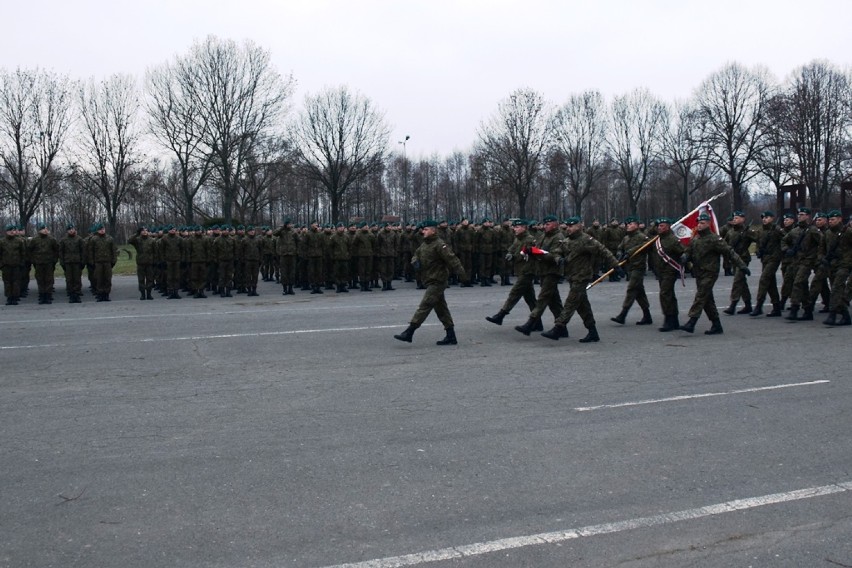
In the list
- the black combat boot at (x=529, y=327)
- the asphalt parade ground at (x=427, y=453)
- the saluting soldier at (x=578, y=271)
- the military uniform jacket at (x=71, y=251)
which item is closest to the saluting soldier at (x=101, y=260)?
the military uniform jacket at (x=71, y=251)

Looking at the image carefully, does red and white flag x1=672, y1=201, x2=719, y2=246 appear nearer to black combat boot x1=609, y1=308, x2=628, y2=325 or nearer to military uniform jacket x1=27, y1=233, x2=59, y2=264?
black combat boot x1=609, y1=308, x2=628, y2=325

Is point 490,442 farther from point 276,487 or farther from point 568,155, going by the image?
point 568,155

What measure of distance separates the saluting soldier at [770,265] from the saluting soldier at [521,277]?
4774 mm

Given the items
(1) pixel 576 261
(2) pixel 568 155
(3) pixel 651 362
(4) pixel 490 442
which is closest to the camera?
(4) pixel 490 442

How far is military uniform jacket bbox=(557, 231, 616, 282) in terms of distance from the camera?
42.5ft

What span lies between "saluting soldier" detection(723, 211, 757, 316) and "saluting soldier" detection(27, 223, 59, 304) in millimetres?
15705

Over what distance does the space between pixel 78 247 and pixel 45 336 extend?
7.66 metres

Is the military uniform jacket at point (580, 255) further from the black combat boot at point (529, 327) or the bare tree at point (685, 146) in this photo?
the bare tree at point (685, 146)

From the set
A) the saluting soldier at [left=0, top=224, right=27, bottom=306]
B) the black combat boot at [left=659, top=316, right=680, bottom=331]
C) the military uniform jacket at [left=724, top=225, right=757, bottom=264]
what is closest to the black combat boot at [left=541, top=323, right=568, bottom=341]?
the black combat boot at [left=659, top=316, right=680, bottom=331]

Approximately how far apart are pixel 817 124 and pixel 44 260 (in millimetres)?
53858

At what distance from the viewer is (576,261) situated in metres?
13.1

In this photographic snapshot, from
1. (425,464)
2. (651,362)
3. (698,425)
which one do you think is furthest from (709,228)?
(425,464)

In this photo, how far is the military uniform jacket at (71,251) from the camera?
20.5 m

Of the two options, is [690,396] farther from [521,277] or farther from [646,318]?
[646,318]
